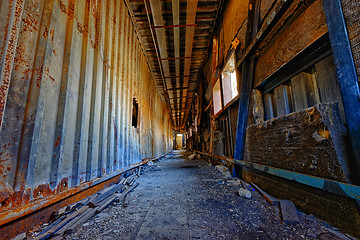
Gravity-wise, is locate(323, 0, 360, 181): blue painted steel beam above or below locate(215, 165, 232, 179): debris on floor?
above

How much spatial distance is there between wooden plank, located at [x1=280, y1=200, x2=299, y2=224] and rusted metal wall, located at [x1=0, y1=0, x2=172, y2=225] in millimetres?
2683

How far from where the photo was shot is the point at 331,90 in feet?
5.26

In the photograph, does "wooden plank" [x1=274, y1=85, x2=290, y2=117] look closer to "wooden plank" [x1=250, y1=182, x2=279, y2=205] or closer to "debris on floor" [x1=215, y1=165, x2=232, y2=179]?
"wooden plank" [x1=250, y1=182, x2=279, y2=205]

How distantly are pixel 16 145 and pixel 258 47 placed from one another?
150 inches

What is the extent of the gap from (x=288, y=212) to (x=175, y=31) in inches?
222

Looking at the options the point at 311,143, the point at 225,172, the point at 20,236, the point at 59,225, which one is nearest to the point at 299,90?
the point at 311,143

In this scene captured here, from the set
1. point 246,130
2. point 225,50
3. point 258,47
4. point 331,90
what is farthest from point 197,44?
point 331,90

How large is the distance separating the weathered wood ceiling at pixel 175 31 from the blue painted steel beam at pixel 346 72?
3832 millimetres

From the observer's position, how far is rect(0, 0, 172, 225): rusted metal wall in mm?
1392

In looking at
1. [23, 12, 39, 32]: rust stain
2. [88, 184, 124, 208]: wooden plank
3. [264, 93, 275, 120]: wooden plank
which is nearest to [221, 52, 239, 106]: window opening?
[264, 93, 275, 120]: wooden plank

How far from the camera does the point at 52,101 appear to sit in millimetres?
1846

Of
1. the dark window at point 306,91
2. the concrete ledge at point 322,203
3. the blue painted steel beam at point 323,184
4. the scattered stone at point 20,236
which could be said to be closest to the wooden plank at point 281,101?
the dark window at point 306,91

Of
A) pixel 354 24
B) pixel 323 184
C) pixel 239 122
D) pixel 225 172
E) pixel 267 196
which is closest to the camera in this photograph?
pixel 354 24

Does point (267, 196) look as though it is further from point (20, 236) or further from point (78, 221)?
point (20, 236)
